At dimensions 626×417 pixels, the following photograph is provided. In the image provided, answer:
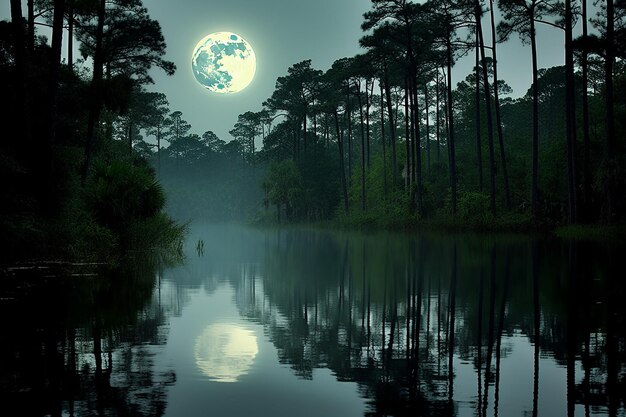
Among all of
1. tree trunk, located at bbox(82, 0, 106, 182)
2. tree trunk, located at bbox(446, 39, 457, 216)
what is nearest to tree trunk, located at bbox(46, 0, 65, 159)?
tree trunk, located at bbox(82, 0, 106, 182)

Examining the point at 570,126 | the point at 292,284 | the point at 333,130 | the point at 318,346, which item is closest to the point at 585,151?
the point at 570,126

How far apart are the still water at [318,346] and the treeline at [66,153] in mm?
3283

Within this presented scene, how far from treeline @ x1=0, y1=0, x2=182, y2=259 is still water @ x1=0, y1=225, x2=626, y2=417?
10.8 feet

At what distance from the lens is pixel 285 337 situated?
36.1ft

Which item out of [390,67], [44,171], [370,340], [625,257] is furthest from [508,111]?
[370,340]

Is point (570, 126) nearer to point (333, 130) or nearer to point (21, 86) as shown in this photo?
point (21, 86)

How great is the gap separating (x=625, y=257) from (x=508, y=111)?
3059 inches

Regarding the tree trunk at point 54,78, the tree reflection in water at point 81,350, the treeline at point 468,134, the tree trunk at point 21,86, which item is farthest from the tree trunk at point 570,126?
the tree reflection in water at point 81,350

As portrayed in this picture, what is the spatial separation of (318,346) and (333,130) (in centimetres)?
10167

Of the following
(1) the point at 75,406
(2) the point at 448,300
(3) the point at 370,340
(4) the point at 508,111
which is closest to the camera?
(1) the point at 75,406

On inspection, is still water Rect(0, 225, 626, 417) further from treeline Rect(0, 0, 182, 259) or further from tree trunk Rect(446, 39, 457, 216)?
tree trunk Rect(446, 39, 457, 216)

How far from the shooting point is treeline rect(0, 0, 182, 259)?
21075 millimetres

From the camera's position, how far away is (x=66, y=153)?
2322cm

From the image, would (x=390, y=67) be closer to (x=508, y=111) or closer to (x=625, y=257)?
(x=508, y=111)
